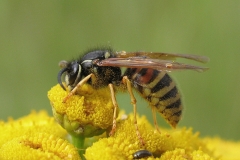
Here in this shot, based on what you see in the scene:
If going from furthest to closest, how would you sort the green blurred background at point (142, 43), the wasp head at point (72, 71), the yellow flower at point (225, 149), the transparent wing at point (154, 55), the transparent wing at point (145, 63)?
the green blurred background at point (142, 43), the yellow flower at point (225, 149), the transparent wing at point (154, 55), the wasp head at point (72, 71), the transparent wing at point (145, 63)

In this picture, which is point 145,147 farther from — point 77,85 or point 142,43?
point 142,43

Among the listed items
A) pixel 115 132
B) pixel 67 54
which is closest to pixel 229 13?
pixel 67 54

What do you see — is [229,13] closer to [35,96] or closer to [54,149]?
[35,96]

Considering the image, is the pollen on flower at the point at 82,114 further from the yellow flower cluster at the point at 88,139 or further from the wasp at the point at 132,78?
the wasp at the point at 132,78

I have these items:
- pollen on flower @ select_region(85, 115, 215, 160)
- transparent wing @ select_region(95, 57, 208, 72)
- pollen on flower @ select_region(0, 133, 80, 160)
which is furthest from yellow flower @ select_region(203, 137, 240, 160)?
pollen on flower @ select_region(0, 133, 80, 160)

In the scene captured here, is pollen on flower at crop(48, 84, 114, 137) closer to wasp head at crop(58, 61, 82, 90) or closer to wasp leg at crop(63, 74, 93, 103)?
wasp leg at crop(63, 74, 93, 103)

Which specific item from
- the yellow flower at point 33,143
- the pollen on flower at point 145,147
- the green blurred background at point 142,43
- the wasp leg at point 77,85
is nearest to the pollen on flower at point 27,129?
the yellow flower at point 33,143

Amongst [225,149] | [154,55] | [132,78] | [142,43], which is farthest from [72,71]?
[142,43]
